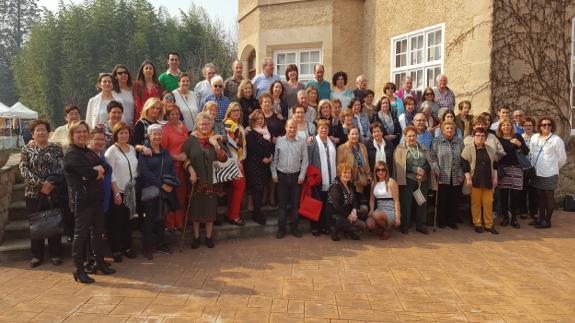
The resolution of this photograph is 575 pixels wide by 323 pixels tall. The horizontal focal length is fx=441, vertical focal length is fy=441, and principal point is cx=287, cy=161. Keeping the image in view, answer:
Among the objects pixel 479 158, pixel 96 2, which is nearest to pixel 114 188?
pixel 479 158

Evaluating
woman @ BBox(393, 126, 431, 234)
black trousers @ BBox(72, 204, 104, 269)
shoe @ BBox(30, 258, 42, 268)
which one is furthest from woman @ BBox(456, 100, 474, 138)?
shoe @ BBox(30, 258, 42, 268)

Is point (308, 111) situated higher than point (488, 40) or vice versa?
point (488, 40)

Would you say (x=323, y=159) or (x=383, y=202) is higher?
(x=323, y=159)

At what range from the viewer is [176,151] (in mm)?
5820

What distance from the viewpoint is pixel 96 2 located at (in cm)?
3781

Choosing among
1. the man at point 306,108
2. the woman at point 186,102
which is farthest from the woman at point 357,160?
the woman at point 186,102

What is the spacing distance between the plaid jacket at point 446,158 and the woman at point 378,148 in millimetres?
697

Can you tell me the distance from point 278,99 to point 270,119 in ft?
1.63

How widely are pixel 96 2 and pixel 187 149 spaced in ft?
124

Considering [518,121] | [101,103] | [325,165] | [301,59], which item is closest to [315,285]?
[325,165]

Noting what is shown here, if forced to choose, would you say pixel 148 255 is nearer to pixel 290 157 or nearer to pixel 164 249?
pixel 164 249

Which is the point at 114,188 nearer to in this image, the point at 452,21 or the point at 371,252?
the point at 371,252

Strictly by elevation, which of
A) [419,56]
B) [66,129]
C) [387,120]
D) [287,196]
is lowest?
[287,196]

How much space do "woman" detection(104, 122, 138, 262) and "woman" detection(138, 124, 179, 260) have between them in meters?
0.14
